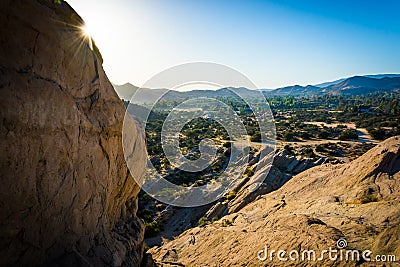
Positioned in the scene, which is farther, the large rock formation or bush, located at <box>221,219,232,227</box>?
bush, located at <box>221,219,232,227</box>

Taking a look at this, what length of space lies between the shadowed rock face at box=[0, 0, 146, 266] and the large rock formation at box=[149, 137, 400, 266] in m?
4.77

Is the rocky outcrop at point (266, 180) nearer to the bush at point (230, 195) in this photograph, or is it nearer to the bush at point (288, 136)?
the bush at point (230, 195)

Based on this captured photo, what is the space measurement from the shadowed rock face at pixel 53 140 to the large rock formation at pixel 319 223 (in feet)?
15.7

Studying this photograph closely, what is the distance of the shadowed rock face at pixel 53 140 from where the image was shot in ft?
14.9

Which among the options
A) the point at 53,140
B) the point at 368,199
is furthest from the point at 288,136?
the point at 53,140

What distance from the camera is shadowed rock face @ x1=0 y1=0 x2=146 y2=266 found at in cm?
454

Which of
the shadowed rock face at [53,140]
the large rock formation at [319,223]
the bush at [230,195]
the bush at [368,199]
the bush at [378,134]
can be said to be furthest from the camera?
the bush at [378,134]

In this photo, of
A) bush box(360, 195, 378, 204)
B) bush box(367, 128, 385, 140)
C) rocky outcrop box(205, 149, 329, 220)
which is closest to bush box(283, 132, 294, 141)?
bush box(367, 128, 385, 140)

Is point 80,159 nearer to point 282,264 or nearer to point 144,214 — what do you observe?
point 282,264

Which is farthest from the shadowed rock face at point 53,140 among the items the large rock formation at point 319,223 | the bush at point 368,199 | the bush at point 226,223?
the bush at point 368,199

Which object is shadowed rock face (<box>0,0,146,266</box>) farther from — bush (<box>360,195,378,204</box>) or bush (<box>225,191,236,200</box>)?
bush (<box>225,191,236,200</box>)

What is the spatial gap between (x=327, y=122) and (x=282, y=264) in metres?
76.0

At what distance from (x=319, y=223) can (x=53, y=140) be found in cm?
832

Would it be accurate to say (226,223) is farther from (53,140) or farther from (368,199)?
(53,140)
